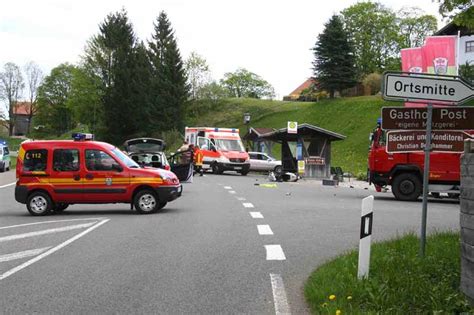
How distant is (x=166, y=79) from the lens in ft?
234

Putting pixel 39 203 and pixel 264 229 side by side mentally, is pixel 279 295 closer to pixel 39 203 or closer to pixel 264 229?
pixel 264 229

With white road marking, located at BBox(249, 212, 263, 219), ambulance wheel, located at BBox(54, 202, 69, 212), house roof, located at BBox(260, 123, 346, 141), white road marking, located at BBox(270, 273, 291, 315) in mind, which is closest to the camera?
white road marking, located at BBox(270, 273, 291, 315)

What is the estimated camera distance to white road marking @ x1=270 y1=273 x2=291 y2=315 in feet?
18.3

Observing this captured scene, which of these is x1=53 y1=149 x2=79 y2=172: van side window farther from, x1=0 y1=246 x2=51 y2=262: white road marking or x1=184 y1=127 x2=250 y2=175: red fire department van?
x1=184 y1=127 x2=250 y2=175: red fire department van

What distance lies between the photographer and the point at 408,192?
19188 mm

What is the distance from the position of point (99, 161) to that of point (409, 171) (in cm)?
1034

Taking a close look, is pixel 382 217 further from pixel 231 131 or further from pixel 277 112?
pixel 277 112

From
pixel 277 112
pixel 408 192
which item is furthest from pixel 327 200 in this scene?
pixel 277 112

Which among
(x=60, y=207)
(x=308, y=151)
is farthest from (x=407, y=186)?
(x=308, y=151)

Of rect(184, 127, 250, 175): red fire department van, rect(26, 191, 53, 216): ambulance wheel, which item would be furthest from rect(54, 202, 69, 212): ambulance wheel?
rect(184, 127, 250, 175): red fire department van

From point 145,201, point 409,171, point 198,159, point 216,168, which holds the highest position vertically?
point 198,159

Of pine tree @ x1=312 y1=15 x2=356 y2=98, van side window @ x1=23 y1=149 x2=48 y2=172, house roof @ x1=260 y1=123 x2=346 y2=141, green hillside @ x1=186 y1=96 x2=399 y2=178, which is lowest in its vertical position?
van side window @ x1=23 y1=149 x2=48 y2=172

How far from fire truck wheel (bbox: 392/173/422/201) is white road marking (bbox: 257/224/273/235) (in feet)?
28.7

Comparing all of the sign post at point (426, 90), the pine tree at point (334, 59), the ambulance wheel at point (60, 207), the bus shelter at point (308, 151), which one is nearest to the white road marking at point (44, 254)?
the ambulance wheel at point (60, 207)
